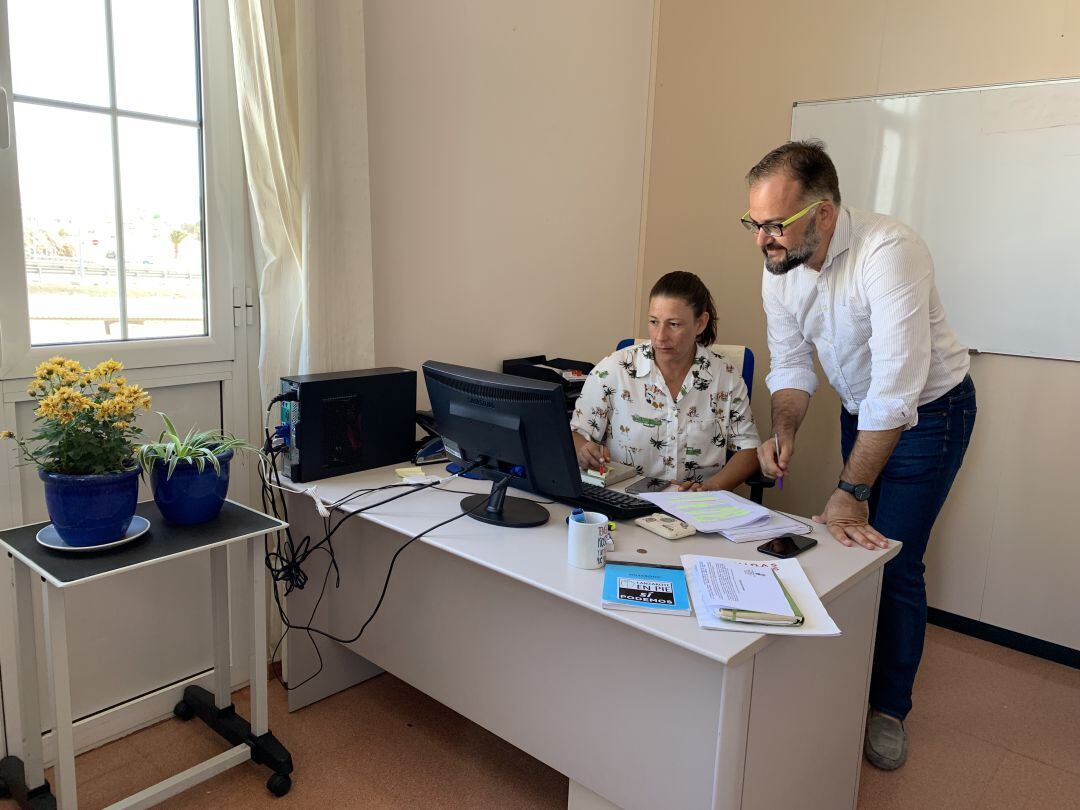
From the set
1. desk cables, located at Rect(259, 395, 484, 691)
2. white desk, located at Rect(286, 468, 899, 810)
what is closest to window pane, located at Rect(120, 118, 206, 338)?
desk cables, located at Rect(259, 395, 484, 691)

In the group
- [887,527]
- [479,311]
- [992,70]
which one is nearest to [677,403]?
[887,527]

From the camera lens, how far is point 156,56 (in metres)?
2.11

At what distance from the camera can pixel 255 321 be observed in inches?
94.5

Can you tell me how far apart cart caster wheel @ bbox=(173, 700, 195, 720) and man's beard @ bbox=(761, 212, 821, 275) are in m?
2.11

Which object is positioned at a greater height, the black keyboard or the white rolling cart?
the black keyboard

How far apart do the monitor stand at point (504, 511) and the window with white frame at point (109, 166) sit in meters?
1.06

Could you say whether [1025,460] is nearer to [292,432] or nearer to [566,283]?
[566,283]

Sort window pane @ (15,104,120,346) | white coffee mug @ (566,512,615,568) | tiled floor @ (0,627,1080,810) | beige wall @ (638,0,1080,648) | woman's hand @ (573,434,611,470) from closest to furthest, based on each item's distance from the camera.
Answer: white coffee mug @ (566,512,615,568) < window pane @ (15,104,120,346) < tiled floor @ (0,627,1080,810) < woman's hand @ (573,434,611,470) < beige wall @ (638,0,1080,648)

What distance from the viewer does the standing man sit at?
1.91 meters

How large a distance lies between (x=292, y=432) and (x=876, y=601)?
155 centimetres

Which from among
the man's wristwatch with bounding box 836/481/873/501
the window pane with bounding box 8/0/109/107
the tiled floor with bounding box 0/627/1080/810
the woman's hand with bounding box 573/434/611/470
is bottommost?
the tiled floor with bounding box 0/627/1080/810

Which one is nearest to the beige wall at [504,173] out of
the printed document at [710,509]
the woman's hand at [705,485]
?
the woman's hand at [705,485]

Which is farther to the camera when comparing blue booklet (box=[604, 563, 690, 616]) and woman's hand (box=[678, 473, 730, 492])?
woman's hand (box=[678, 473, 730, 492])

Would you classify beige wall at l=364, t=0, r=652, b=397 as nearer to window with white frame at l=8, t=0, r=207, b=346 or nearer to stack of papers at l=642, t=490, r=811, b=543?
window with white frame at l=8, t=0, r=207, b=346
